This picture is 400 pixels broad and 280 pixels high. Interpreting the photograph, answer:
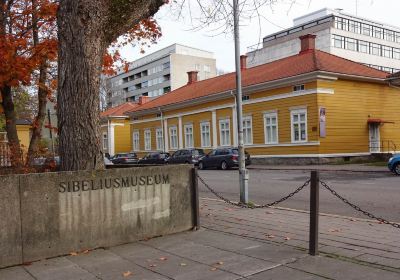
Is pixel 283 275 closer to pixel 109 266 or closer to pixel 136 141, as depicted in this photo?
pixel 109 266

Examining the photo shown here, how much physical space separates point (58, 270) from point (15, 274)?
506mm

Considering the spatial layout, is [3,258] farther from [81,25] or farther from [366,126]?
[366,126]

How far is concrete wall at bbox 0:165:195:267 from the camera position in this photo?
6316 mm

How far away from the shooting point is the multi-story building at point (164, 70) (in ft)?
342

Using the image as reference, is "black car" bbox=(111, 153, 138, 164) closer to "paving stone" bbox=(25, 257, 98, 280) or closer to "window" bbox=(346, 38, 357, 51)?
"paving stone" bbox=(25, 257, 98, 280)

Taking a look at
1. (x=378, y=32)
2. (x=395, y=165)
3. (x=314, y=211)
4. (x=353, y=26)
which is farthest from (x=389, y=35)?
(x=314, y=211)

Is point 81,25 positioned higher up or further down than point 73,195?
higher up

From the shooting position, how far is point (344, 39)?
77000mm

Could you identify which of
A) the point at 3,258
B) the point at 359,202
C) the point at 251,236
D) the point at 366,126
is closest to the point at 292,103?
the point at 366,126

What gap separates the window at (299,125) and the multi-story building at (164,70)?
69.2 meters

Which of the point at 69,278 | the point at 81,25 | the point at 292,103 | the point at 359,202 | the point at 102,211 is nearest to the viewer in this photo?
the point at 69,278

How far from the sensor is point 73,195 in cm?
689

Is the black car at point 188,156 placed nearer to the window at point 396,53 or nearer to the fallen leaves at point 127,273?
the fallen leaves at point 127,273

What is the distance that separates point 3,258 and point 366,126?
3001cm
